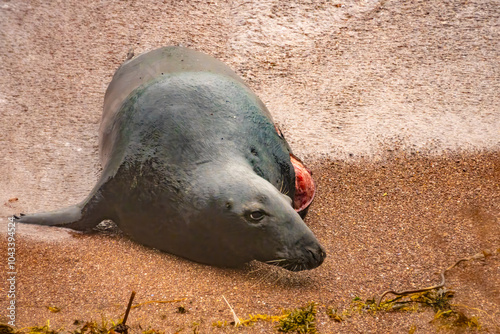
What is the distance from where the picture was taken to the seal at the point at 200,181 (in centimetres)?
364

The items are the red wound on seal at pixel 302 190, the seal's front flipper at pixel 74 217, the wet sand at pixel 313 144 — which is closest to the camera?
the wet sand at pixel 313 144

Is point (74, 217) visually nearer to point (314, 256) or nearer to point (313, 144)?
point (314, 256)

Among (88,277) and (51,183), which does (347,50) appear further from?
(88,277)

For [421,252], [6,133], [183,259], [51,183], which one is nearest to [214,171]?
[183,259]

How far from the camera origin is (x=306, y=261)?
3.67m

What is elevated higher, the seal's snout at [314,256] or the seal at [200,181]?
the seal at [200,181]

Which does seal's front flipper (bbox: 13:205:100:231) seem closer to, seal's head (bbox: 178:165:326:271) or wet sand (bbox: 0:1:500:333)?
wet sand (bbox: 0:1:500:333)

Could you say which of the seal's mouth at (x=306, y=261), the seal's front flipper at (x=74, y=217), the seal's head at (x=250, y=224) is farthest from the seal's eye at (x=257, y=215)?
the seal's front flipper at (x=74, y=217)

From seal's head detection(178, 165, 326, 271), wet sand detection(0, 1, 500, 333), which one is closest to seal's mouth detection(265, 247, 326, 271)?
seal's head detection(178, 165, 326, 271)

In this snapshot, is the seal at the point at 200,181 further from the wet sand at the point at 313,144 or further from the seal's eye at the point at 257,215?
the wet sand at the point at 313,144

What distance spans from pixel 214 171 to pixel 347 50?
11.8 ft

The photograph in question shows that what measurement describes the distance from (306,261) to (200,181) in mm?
794

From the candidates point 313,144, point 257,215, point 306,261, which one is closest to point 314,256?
point 306,261

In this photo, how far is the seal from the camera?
3.64 meters
